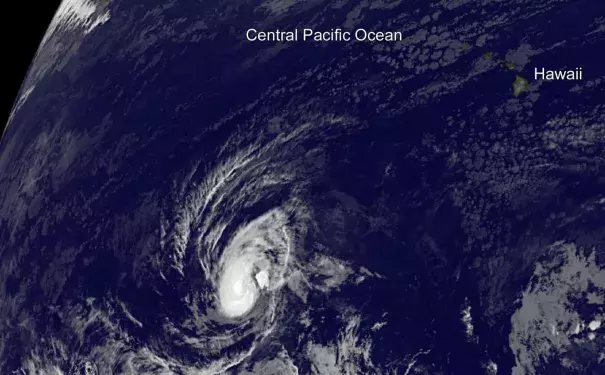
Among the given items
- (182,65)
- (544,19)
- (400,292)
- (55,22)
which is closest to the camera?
(400,292)

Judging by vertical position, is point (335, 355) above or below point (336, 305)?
below

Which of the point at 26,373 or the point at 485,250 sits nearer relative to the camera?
the point at 485,250

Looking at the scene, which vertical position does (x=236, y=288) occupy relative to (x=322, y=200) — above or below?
below

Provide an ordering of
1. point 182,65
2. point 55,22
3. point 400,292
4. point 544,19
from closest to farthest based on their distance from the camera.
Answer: point 400,292, point 544,19, point 182,65, point 55,22

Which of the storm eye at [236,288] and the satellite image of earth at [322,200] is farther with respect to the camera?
the storm eye at [236,288]

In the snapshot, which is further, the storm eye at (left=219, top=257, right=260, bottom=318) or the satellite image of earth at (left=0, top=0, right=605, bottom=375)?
the storm eye at (left=219, top=257, right=260, bottom=318)

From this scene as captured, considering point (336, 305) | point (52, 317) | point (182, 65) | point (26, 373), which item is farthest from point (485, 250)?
point (26, 373)

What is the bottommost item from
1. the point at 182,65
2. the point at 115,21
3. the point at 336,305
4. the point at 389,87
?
the point at 336,305

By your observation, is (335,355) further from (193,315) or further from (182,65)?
(182,65)
